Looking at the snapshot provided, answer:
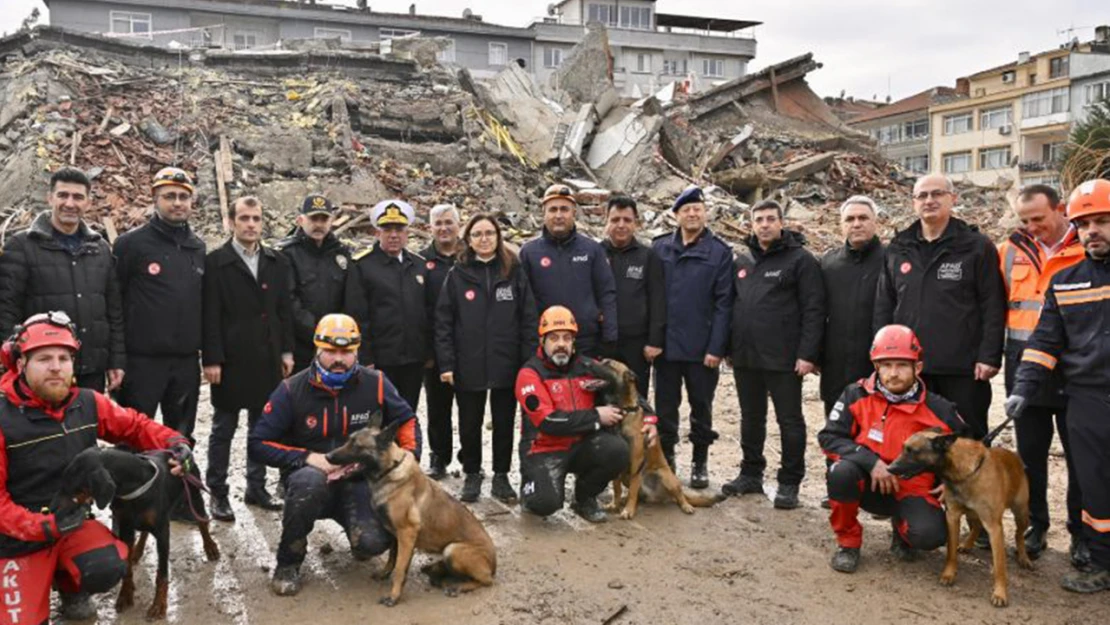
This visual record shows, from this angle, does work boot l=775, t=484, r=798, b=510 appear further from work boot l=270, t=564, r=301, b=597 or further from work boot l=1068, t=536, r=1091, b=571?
work boot l=270, t=564, r=301, b=597

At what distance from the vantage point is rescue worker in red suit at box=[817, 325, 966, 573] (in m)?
4.73

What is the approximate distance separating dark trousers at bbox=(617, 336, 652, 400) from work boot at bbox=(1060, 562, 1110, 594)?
301 centimetres

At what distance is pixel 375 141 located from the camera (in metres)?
18.8

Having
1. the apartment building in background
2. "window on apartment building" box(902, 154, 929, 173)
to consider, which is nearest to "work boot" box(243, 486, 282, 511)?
the apartment building in background

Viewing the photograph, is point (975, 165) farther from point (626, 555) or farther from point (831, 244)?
point (626, 555)

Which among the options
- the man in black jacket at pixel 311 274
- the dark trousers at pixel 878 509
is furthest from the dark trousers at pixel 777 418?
the man in black jacket at pixel 311 274

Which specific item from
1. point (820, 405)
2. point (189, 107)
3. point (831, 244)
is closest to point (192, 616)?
point (820, 405)

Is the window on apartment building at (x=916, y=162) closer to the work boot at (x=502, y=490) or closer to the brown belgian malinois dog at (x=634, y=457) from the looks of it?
the brown belgian malinois dog at (x=634, y=457)

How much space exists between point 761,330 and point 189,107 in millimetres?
16791

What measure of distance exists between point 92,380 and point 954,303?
17.7 ft

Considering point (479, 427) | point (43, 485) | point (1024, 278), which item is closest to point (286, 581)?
point (43, 485)

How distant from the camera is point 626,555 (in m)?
5.08

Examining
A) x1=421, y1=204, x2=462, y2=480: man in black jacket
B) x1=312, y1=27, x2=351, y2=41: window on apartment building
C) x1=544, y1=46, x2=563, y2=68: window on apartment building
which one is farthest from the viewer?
x1=544, y1=46, x2=563, y2=68: window on apartment building

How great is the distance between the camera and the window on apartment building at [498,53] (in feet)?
140
